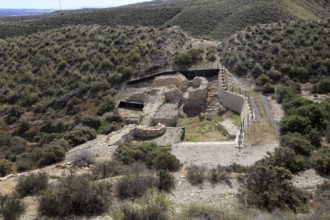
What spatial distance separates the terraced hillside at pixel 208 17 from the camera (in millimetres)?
50084

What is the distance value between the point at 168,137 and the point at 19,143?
33.6 ft

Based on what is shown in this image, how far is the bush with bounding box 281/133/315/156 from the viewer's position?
15.9 metres

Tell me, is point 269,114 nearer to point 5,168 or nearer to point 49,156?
point 49,156

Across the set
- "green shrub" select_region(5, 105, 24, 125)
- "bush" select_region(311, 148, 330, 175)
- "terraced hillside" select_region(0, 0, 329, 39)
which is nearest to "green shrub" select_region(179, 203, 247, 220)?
"bush" select_region(311, 148, 330, 175)

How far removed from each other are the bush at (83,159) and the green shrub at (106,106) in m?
11.4

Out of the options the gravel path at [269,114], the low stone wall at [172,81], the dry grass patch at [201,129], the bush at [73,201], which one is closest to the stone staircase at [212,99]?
the dry grass patch at [201,129]

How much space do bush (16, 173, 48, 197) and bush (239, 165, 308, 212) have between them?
6660mm

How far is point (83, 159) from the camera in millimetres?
17047

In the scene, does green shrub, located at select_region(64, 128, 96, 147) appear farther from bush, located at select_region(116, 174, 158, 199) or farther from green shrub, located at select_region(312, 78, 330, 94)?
green shrub, located at select_region(312, 78, 330, 94)

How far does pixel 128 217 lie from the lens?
361 inches

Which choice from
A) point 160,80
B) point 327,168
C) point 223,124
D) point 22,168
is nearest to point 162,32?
point 160,80

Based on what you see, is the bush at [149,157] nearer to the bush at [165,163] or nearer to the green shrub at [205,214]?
the bush at [165,163]

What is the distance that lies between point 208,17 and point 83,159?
145 ft

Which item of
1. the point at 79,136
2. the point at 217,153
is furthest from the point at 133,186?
the point at 79,136
